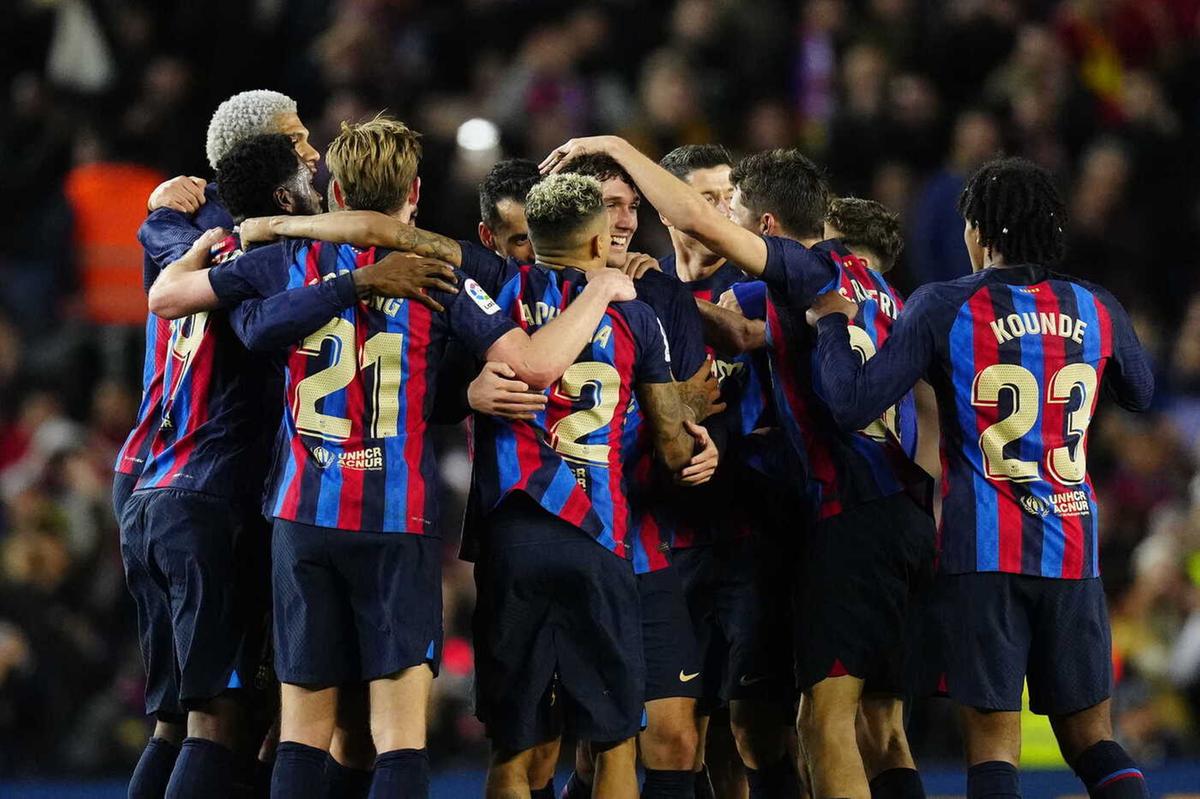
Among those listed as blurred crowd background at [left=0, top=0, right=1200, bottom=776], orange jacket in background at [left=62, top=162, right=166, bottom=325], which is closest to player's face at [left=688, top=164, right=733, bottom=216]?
blurred crowd background at [left=0, top=0, right=1200, bottom=776]

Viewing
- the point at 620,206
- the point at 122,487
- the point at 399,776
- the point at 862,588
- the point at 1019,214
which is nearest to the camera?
the point at 399,776

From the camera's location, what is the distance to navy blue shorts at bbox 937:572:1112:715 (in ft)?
18.2

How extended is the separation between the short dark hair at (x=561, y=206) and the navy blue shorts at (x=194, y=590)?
1410 mm

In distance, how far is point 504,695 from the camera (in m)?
5.55

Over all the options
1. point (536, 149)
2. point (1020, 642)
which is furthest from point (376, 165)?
point (536, 149)

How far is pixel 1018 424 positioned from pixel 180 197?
3005 millimetres

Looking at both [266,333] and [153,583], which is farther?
[153,583]

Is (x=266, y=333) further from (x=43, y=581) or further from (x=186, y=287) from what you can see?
(x=43, y=581)

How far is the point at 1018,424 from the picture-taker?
562cm

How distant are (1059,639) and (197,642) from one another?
2777 mm

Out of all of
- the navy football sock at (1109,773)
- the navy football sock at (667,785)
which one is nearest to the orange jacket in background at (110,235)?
the navy football sock at (667,785)

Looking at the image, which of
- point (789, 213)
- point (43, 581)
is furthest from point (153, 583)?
point (43, 581)

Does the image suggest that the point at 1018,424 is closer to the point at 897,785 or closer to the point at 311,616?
the point at 897,785

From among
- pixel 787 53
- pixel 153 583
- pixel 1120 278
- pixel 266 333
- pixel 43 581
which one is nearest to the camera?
pixel 266 333
